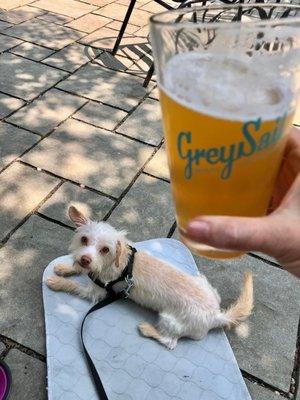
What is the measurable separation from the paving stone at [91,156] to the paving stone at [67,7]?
3044mm

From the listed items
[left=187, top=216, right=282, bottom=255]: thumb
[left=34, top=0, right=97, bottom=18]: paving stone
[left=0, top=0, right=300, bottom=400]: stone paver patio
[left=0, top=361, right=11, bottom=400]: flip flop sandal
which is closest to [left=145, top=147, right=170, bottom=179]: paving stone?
[left=0, top=0, right=300, bottom=400]: stone paver patio

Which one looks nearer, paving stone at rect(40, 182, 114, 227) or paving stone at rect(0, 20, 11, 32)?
paving stone at rect(40, 182, 114, 227)

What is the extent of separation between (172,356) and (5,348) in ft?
3.33

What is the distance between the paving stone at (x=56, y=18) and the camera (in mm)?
6530

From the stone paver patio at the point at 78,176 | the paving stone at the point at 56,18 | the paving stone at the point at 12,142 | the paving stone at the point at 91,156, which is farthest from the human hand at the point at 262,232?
the paving stone at the point at 56,18

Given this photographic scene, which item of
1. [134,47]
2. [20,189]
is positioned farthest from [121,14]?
[20,189]

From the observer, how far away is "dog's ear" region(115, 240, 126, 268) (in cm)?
274

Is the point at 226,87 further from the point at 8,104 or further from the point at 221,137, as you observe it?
the point at 8,104

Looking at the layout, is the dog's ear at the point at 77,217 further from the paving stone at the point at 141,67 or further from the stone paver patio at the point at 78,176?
the paving stone at the point at 141,67

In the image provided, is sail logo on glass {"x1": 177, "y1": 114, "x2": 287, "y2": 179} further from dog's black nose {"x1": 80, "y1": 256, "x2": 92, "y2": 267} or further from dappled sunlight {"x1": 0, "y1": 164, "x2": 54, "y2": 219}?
dappled sunlight {"x1": 0, "y1": 164, "x2": 54, "y2": 219}

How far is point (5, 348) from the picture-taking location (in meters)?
2.73

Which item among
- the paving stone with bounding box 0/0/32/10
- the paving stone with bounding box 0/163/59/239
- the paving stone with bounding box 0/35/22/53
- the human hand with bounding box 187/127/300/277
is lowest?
the paving stone with bounding box 0/163/59/239

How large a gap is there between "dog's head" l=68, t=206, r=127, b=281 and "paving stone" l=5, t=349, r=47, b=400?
64 centimetres

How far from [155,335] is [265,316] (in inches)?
→ 32.5
